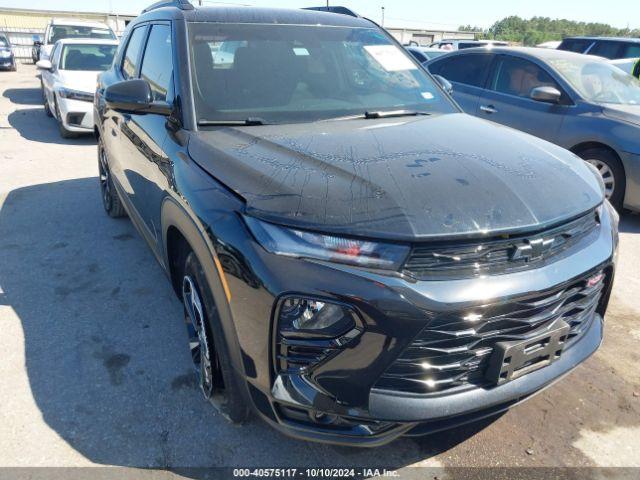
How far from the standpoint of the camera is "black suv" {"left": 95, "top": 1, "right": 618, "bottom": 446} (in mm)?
1731

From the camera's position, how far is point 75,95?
26.9 ft

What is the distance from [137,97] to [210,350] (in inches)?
55.9

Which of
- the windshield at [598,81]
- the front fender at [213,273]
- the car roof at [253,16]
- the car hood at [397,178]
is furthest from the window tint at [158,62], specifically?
the windshield at [598,81]

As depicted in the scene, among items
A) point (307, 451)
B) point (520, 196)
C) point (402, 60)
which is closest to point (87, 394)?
point (307, 451)

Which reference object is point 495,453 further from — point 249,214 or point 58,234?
point 58,234

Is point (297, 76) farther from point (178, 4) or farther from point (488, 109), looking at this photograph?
point (488, 109)

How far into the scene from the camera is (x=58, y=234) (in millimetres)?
4703

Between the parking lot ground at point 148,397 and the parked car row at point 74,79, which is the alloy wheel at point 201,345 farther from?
the parked car row at point 74,79

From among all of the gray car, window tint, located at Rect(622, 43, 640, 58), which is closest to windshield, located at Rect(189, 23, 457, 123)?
the gray car

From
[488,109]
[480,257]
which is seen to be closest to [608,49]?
[488,109]

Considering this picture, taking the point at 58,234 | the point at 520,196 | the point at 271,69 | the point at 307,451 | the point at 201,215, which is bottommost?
the point at 58,234

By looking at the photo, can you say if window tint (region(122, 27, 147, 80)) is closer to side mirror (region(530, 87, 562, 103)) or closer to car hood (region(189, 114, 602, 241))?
car hood (region(189, 114, 602, 241))

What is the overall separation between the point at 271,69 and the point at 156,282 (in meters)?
1.81

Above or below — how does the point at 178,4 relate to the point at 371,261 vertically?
above
